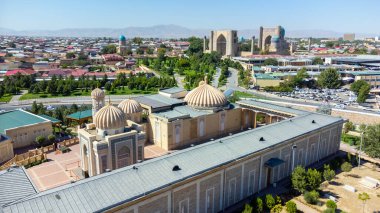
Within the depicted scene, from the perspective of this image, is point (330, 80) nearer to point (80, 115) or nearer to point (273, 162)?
point (273, 162)

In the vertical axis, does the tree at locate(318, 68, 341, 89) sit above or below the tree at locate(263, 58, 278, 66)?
below

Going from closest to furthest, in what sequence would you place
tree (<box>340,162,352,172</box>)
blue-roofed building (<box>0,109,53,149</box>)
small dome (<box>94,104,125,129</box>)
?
small dome (<box>94,104,125,129</box>), tree (<box>340,162,352,172</box>), blue-roofed building (<box>0,109,53,149</box>)

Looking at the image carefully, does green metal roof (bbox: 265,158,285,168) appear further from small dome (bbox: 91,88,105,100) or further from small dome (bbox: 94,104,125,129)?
small dome (bbox: 91,88,105,100)

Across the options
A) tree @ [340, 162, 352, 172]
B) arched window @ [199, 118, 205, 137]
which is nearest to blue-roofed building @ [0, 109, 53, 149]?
arched window @ [199, 118, 205, 137]

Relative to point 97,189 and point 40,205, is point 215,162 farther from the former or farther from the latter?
point 40,205

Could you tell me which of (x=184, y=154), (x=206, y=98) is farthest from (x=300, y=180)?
(x=206, y=98)

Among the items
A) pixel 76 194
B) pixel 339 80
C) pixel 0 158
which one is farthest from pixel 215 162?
pixel 339 80
